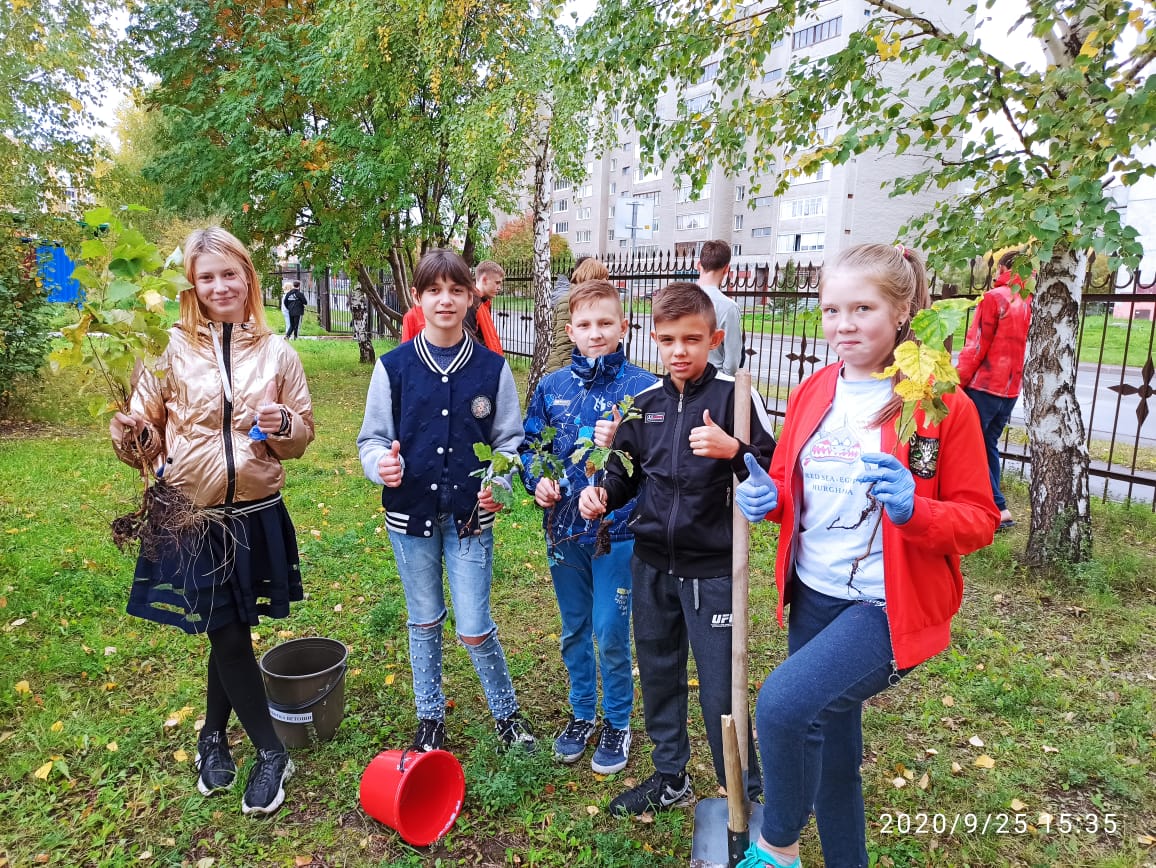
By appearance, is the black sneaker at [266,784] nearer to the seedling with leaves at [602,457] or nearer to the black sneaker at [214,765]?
the black sneaker at [214,765]

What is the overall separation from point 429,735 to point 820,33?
155 ft

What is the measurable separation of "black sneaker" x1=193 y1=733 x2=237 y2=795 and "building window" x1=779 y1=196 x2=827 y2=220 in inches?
1666

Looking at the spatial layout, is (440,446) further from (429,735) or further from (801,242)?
(801,242)

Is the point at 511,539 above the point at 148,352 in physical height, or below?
below

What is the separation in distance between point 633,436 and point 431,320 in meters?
0.93

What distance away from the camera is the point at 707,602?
→ 95.3 inches

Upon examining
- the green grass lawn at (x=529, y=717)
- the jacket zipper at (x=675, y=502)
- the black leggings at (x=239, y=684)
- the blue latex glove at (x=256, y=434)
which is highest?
the blue latex glove at (x=256, y=434)

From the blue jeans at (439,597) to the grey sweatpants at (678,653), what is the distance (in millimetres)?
650

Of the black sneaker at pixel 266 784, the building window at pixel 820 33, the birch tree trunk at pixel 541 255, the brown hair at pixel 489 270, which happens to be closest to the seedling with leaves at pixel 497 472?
the black sneaker at pixel 266 784

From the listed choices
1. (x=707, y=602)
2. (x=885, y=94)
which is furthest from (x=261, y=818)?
(x=885, y=94)

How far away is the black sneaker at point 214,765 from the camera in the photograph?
291cm

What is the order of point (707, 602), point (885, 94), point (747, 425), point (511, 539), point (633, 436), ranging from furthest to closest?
point (511, 539) < point (885, 94) < point (633, 436) < point (707, 602) < point (747, 425)

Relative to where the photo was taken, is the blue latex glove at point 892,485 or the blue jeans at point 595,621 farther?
the blue jeans at point 595,621

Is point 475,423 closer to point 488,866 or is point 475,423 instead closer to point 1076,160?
point 488,866
